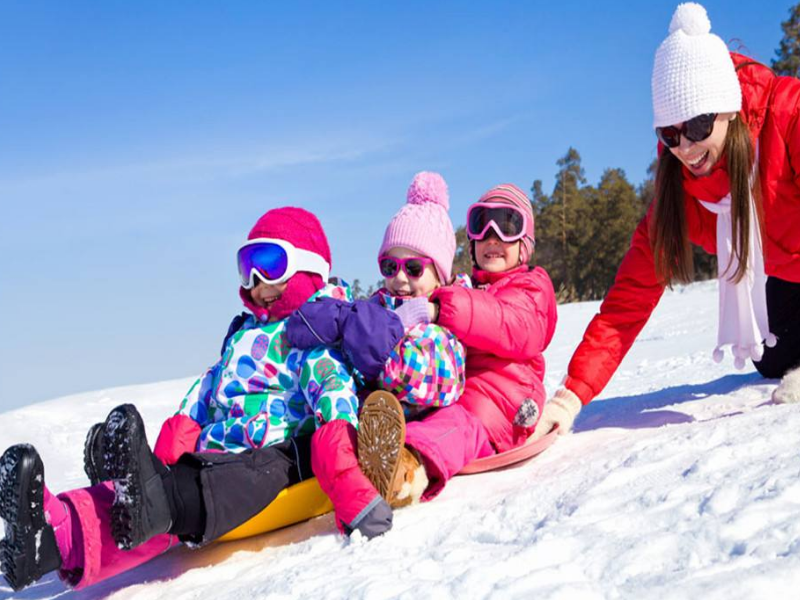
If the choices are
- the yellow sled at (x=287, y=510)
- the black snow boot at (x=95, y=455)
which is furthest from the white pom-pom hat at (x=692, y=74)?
the black snow boot at (x=95, y=455)

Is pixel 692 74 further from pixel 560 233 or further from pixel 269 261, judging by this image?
pixel 560 233

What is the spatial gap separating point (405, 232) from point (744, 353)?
62.7 inches

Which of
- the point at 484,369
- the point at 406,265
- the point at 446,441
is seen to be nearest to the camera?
the point at 446,441

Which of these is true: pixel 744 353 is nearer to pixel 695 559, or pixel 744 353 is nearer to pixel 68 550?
pixel 695 559

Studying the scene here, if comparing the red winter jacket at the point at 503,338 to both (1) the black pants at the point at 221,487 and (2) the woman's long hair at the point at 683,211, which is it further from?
(1) the black pants at the point at 221,487

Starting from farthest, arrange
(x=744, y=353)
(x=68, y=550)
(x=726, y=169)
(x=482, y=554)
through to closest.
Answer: (x=744, y=353), (x=726, y=169), (x=68, y=550), (x=482, y=554)

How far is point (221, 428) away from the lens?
2922 millimetres

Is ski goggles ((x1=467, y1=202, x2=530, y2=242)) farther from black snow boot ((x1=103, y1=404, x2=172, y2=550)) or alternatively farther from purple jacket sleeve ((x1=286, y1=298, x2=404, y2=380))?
black snow boot ((x1=103, y1=404, x2=172, y2=550))

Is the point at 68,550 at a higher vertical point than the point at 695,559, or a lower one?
higher

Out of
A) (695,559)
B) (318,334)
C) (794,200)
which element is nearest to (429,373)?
(318,334)

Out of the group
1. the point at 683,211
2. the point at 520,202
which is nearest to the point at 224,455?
the point at 520,202

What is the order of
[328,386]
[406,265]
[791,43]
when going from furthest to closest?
1. [791,43]
2. [406,265]
3. [328,386]

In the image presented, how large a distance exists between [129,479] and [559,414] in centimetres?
189

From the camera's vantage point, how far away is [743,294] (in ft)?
11.4
